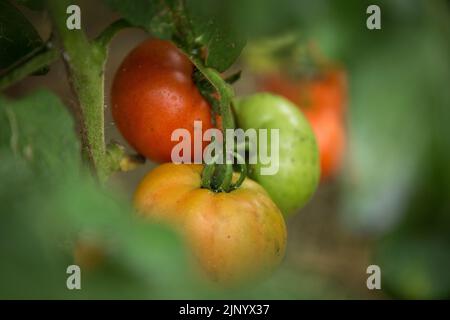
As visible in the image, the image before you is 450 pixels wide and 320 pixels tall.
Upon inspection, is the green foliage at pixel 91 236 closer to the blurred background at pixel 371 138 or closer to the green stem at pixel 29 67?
the blurred background at pixel 371 138

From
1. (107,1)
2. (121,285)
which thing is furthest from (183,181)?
(121,285)

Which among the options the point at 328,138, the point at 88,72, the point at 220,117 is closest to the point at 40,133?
the point at 88,72

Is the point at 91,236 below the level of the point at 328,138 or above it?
below

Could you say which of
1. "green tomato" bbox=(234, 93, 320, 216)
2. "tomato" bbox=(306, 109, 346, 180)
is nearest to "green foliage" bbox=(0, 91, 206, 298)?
"green tomato" bbox=(234, 93, 320, 216)

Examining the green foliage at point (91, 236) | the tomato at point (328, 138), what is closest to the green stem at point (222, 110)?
the green foliage at point (91, 236)

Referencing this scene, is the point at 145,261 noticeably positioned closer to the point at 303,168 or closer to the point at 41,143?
the point at 41,143

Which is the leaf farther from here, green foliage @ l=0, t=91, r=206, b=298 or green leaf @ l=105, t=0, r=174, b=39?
green foliage @ l=0, t=91, r=206, b=298

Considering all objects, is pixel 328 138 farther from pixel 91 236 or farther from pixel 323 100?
pixel 91 236
